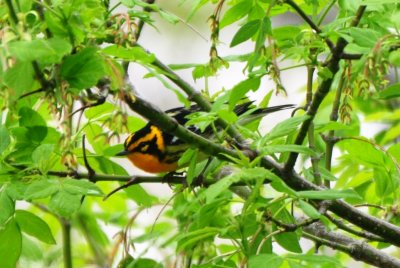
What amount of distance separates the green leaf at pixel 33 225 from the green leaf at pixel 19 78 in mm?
817

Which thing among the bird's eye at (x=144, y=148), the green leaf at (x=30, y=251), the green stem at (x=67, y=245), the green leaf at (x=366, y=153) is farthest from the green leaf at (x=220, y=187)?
the bird's eye at (x=144, y=148)

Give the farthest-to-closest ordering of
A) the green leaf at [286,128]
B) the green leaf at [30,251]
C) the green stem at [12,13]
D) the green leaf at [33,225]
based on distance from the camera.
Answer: the green leaf at [30,251] < the green leaf at [33,225] < the green leaf at [286,128] < the green stem at [12,13]

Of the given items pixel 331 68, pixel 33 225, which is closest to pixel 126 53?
pixel 331 68

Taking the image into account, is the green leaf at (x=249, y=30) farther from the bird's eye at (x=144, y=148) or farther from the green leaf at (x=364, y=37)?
the bird's eye at (x=144, y=148)

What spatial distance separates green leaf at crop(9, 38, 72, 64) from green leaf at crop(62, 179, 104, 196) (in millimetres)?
436

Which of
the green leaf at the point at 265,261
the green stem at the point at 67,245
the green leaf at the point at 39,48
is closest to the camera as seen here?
the green leaf at the point at 39,48

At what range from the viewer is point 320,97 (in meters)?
2.38

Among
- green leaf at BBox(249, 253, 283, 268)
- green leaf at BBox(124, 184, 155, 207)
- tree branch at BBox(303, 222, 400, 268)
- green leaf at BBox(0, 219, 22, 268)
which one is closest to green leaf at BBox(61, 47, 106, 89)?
green leaf at BBox(249, 253, 283, 268)

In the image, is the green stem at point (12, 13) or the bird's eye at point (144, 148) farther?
the bird's eye at point (144, 148)

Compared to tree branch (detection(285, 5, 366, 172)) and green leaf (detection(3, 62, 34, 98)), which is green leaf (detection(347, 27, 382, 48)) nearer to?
tree branch (detection(285, 5, 366, 172))

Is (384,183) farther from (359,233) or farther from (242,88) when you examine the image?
(242,88)

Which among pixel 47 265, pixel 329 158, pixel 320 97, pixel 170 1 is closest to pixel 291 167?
pixel 320 97

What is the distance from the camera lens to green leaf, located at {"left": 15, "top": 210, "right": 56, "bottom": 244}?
268cm

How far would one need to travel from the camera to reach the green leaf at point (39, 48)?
1829 millimetres
